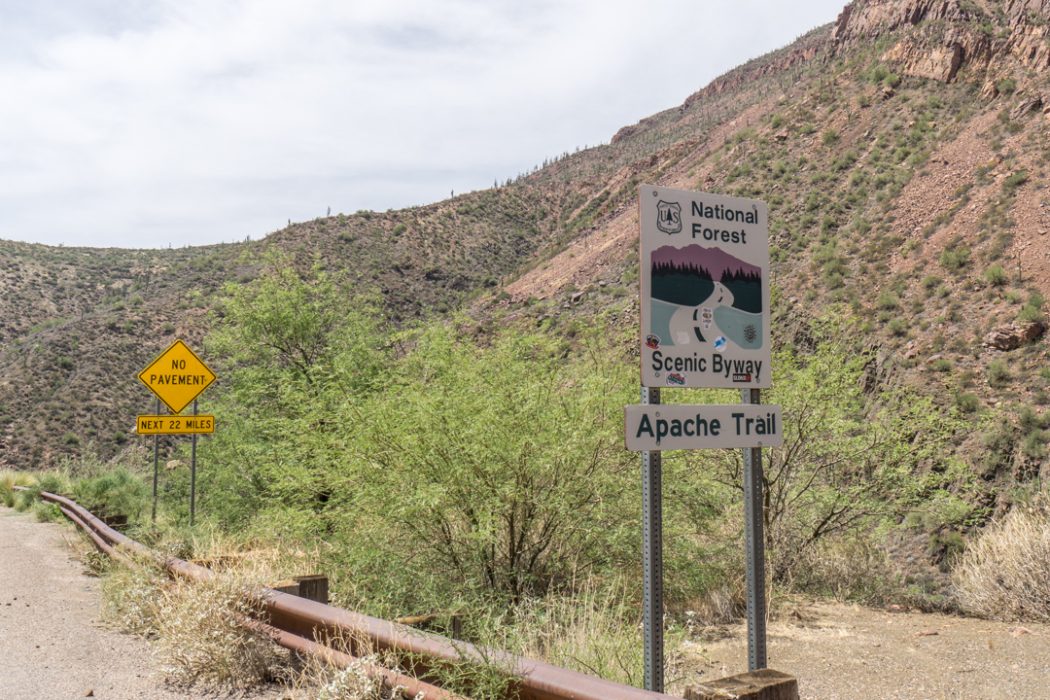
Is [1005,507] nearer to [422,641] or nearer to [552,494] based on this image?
[552,494]

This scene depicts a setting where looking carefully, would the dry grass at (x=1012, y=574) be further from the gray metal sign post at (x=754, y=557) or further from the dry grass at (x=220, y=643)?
the dry grass at (x=220, y=643)

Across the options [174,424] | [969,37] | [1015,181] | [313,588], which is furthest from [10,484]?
[969,37]

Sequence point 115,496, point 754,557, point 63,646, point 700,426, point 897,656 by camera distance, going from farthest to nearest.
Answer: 1. point 115,496
2. point 63,646
3. point 897,656
4. point 754,557
5. point 700,426

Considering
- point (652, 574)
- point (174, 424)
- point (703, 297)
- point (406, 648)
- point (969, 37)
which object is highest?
point (969, 37)

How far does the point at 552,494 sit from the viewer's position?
8.14 metres

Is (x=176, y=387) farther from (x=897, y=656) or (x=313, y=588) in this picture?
(x=897, y=656)

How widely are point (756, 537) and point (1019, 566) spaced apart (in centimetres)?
547

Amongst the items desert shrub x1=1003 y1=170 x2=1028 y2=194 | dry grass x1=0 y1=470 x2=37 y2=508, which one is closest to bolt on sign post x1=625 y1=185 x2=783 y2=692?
dry grass x1=0 y1=470 x2=37 y2=508

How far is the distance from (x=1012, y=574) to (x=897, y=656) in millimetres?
2662

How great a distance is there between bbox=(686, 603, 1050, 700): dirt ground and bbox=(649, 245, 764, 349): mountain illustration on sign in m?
2.72

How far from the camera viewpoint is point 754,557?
206 inches

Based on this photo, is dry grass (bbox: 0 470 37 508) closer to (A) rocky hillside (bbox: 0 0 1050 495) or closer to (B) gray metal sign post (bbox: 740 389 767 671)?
(A) rocky hillside (bbox: 0 0 1050 495)

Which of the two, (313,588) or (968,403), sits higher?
(968,403)

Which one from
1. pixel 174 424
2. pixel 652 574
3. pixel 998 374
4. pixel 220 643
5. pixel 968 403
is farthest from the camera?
pixel 998 374
